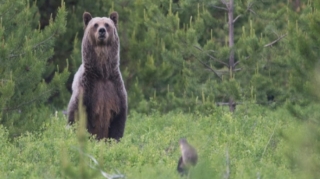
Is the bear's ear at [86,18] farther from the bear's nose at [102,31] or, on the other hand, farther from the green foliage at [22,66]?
the bear's nose at [102,31]

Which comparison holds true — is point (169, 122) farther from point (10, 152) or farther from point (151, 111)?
point (10, 152)

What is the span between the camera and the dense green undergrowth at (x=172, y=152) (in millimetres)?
5773

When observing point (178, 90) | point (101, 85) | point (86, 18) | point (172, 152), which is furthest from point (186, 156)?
point (178, 90)

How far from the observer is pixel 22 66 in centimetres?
1153

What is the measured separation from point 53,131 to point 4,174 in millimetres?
3921

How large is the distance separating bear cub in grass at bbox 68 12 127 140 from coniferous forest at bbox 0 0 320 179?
403 mm

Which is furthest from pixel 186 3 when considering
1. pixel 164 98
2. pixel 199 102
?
pixel 164 98

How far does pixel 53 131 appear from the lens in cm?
1218

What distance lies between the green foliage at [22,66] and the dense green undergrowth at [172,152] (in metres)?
0.35

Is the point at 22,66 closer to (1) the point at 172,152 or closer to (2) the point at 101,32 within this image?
(2) the point at 101,32

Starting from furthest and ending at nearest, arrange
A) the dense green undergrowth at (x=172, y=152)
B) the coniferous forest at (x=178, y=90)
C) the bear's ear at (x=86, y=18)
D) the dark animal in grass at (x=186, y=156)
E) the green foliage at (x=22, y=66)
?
the bear's ear at (x=86, y=18), the green foliage at (x=22, y=66), the coniferous forest at (x=178, y=90), the dark animal in grass at (x=186, y=156), the dense green undergrowth at (x=172, y=152)

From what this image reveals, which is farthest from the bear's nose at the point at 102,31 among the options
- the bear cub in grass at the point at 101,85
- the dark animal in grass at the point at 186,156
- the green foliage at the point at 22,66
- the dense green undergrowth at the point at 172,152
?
the dark animal in grass at the point at 186,156

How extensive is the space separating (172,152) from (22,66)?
282cm

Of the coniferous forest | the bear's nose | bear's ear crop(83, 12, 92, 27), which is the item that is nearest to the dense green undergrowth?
the coniferous forest
